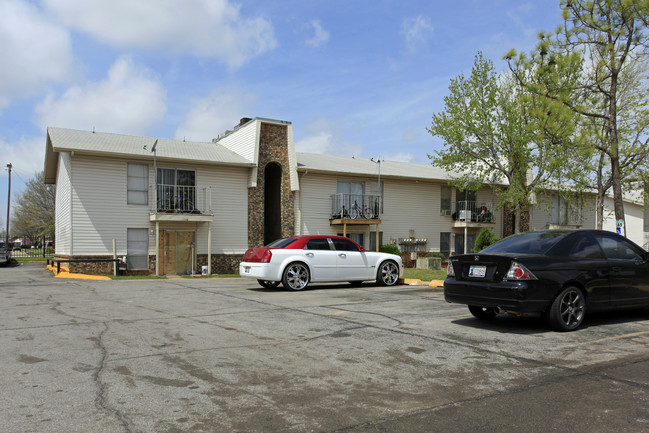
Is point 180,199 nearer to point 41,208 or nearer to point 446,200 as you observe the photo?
point 446,200

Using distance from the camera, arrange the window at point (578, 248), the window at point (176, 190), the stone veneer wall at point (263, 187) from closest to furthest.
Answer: the window at point (578, 248) < the window at point (176, 190) < the stone veneer wall at point (263, 187)

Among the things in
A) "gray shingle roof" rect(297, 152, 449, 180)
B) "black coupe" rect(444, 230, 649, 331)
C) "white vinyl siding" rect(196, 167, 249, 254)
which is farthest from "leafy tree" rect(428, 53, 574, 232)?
"black coupe" rect(444, 230, 649, 331)

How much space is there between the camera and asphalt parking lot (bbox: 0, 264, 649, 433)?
413 cm

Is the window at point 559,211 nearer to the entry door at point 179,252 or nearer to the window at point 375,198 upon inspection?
the window at point 375,198

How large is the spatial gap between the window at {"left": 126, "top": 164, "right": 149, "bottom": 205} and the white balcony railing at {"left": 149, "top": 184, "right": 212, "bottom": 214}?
0.97 ft

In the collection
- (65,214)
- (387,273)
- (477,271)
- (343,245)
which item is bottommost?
(387,273)

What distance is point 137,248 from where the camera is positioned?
22641mm

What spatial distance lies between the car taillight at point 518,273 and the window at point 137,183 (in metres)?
Result: 18.4

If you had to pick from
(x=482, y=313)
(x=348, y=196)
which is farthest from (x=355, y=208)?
(x=482, y=313)

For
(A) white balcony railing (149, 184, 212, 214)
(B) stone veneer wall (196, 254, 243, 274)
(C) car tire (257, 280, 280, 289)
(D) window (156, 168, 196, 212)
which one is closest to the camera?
(C) car tire (257, 280, 280, 289)

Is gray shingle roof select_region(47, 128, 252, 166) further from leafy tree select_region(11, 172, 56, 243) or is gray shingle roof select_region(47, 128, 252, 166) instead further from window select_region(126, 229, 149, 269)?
leafy tree select_region(11, 172, 56, 243)

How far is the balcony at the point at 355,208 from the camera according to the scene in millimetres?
26641

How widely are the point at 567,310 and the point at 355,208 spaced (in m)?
19.8

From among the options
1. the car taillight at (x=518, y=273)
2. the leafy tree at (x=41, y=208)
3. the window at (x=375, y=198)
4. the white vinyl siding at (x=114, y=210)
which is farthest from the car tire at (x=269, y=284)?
the leafy tree at (x=41, y=208)
